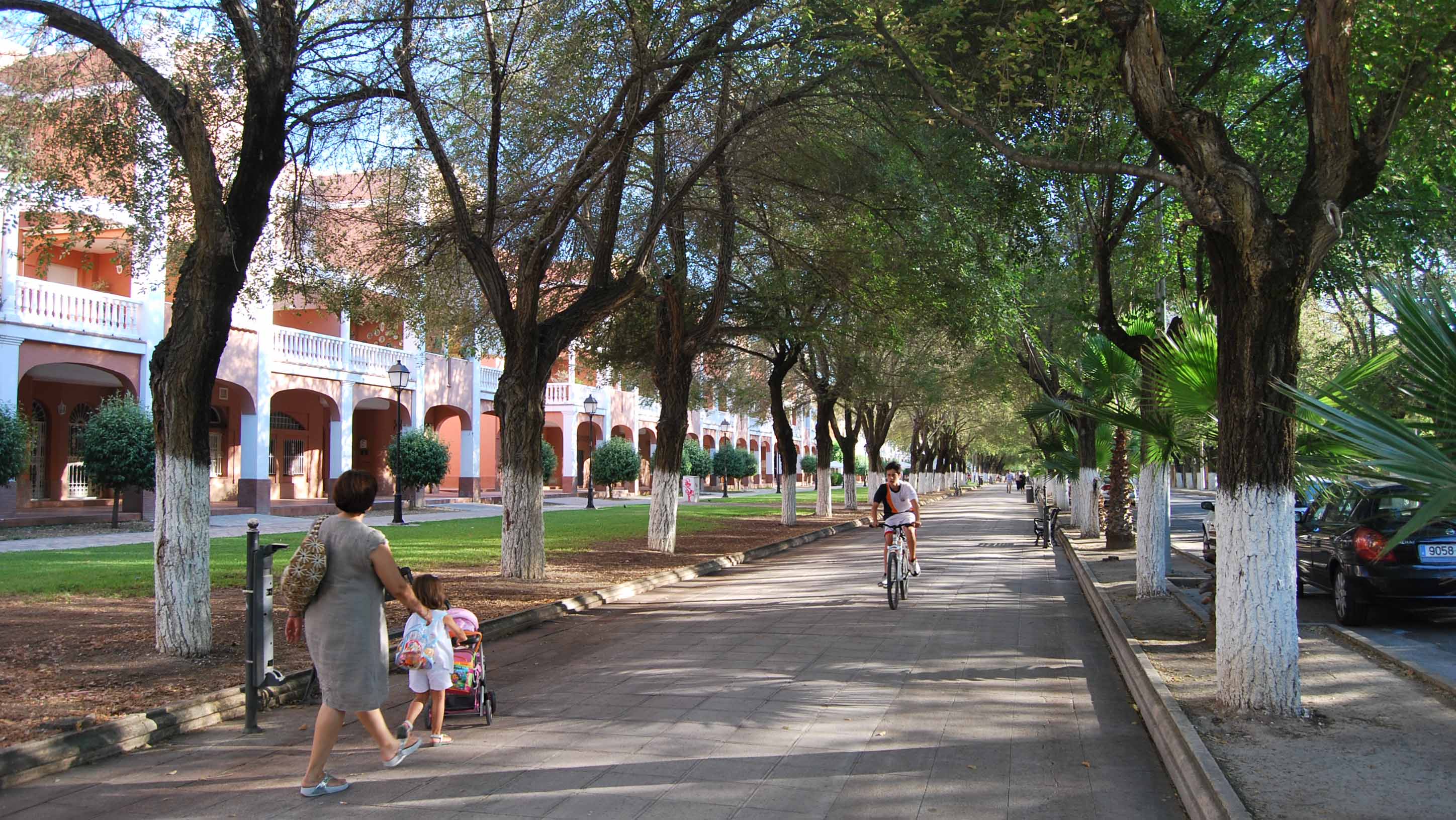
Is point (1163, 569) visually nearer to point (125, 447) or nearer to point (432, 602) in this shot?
point (432, 602)

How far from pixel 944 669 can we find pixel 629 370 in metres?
17.0

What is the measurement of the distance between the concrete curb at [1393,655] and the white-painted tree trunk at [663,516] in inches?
434

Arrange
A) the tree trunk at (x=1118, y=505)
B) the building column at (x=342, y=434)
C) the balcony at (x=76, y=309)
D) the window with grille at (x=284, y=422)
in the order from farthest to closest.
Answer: the window with grille at (x=284, y=422) < the building column at (x=342, y=434) < the balcony at (x=76, y=309) < the tree trunk at (x=1118, y=505)

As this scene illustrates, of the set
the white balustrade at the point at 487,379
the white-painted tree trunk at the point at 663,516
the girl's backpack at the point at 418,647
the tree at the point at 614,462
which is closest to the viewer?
the girl's backpack at the point at 418,647

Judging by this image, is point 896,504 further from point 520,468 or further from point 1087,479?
point 1087,479

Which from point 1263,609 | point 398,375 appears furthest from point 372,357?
point 1263,609

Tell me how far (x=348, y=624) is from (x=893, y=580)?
7983 millimetres

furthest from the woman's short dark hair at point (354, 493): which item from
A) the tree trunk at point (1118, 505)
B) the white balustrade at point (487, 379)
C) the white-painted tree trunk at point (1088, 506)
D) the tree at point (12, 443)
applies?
the white balustrade at point (487, 379)

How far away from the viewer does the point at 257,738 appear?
21.1 ft

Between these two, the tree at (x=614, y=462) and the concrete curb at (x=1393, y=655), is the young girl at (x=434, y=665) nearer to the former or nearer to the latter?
the concrete curb at (x=1393, y=655)

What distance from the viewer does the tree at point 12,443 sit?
19.5 meters

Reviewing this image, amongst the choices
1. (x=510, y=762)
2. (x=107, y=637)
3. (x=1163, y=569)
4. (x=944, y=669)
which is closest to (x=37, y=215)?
(x=107, y=637)

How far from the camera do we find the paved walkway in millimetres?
5062

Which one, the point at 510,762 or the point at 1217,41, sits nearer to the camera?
the point at 510,762
